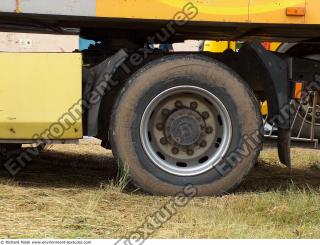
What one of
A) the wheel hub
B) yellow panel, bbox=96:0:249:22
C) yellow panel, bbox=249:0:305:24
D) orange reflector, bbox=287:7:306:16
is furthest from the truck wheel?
orange reflector, bbox=287:7:306:16

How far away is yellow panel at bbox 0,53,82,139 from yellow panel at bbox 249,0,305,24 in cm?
145

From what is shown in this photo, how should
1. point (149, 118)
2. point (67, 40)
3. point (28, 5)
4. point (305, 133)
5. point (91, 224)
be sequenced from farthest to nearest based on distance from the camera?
point (305, 133) → point (67, 40) → point (149, 118) → point (28, 5) → point (91, 224)

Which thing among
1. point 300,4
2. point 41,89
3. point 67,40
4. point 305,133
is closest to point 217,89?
point 300,4

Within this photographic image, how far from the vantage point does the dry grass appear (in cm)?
389

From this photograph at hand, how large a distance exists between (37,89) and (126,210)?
1.24 meters

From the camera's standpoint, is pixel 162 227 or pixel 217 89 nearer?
pixel 162 227

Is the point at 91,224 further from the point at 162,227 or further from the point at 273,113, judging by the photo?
the point at 273,113

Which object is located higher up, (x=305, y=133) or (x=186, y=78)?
(x=186, y=78)

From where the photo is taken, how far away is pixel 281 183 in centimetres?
596

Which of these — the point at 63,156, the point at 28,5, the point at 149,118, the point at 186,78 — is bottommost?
the point at 63,156

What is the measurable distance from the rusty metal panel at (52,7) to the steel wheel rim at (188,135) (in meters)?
0.96

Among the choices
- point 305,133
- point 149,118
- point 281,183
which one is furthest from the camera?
point 305,133

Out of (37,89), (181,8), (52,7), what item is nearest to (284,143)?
(181,8)

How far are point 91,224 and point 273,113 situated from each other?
1994 mm
